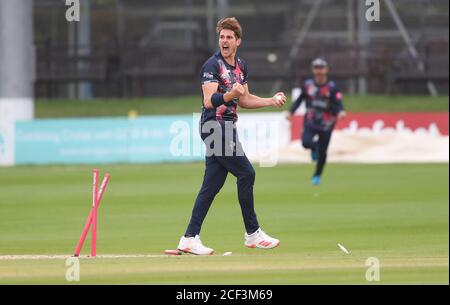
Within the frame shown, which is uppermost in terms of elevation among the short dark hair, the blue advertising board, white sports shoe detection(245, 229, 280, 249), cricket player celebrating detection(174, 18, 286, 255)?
the short dark hair

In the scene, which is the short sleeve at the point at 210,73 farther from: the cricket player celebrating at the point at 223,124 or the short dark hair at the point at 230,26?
the short dark hair at the point at 230,26

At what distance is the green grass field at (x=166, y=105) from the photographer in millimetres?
34688

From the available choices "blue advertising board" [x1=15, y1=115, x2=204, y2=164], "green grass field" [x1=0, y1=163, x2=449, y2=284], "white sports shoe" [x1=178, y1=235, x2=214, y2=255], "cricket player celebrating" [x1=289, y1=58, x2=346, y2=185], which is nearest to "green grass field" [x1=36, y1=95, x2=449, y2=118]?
"blue advertising board" [x1=15, y1=115, x2=204, y2=164]

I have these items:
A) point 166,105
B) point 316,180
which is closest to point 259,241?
point 316,180

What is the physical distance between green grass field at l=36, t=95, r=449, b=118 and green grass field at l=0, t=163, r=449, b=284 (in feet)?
24.6

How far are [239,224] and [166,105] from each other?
20.4 m

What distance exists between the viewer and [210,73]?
11.6 meters

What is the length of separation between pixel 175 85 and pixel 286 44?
148 inches

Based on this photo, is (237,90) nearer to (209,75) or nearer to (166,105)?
(209,75)

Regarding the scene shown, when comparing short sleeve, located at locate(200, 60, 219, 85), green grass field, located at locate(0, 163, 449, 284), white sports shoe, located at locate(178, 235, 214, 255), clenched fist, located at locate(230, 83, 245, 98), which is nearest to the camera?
green grass field, located at locate(0, 163, 449, 284)

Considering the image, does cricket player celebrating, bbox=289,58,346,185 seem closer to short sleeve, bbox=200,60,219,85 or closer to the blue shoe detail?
the blue shoe detail

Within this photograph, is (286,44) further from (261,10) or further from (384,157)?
(384,157)

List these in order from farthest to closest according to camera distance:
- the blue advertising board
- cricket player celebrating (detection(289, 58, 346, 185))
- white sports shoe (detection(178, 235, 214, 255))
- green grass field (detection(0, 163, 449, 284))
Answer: the blue advertising board, cricket player celebrating (detection(289, 58, 346, 185)), white sports shoe (detection(178, 235, 214, 255)), green grass field (detection(0, 163, 449, 284))

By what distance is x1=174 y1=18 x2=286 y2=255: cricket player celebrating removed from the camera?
38.3ft
